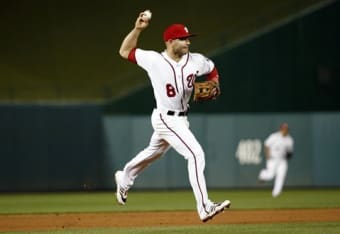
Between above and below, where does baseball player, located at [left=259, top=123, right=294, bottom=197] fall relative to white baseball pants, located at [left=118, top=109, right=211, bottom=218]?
below

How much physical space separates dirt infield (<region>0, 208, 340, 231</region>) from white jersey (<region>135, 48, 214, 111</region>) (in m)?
1.75

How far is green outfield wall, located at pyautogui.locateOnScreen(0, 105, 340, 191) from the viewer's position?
64.7ft

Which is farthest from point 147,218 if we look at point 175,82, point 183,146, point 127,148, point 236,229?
point 127,148

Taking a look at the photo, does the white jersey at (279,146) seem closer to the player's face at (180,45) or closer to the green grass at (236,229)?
the green grass at (236,229)

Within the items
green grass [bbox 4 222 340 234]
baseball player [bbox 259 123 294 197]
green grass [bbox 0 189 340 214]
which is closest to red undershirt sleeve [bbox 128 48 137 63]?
green grass [bbox 4 222 340 234]

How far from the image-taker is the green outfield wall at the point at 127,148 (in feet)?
64.7

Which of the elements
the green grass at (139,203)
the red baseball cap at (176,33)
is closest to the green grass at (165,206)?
the green grass at (139,203)

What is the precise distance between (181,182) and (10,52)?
700cm

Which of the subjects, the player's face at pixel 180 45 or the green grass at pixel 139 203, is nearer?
the player's face at pixel 180 45

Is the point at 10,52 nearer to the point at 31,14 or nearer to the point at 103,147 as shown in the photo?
the point at 31,14

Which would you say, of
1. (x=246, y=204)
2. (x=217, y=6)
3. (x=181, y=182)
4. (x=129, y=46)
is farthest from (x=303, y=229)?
(x=217, y=6)

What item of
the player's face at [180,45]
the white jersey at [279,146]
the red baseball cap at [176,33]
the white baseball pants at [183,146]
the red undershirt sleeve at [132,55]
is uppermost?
the red baseball cap at [176,33]

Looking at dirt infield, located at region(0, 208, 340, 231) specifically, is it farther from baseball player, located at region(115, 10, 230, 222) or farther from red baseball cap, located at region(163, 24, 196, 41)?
red baseball cap, located at region(163, 24, 196, 41)

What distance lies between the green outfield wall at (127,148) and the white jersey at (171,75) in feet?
37.6
